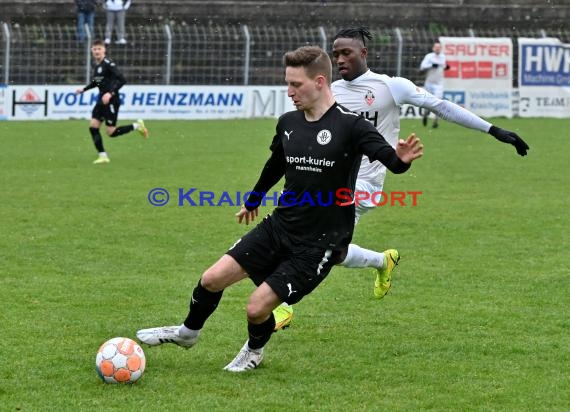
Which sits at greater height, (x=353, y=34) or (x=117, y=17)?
(x=353, y=34)

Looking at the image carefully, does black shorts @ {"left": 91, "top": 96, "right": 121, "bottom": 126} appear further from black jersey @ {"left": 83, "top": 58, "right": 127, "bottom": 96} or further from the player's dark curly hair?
the player's dark curly hair

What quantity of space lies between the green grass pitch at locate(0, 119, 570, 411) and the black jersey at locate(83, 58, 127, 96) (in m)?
2.46

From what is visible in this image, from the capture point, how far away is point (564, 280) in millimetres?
9195

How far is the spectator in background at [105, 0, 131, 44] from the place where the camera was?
1095 inches

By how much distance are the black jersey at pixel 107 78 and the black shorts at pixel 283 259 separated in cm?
1282

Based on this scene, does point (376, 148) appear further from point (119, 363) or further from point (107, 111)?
point (107, 111)

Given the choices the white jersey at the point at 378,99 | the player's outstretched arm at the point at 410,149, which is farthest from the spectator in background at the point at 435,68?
the player's outstretched arm at the point at 410,149

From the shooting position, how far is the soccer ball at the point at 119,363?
600cm

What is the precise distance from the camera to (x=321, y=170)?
6.20m

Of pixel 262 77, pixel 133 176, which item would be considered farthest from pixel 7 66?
pixel 133 176

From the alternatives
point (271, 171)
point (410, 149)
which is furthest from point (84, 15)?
point (410, 149)

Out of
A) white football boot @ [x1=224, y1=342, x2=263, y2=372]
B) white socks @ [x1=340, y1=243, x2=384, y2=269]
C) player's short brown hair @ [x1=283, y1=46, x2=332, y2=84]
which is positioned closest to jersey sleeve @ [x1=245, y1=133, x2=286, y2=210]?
player's short brown hair @ [x1=283, y1=46, x2=332, y2=84]

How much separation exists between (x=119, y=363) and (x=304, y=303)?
2622 millimetres

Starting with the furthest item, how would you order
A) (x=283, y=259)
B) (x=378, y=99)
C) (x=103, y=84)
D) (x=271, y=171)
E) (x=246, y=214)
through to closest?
1. (x=103, y=84)
2. (x=378, y=99)
3. (x=246, y=214)
4. (x=271, y=171)
5. (x=283, y=259)
